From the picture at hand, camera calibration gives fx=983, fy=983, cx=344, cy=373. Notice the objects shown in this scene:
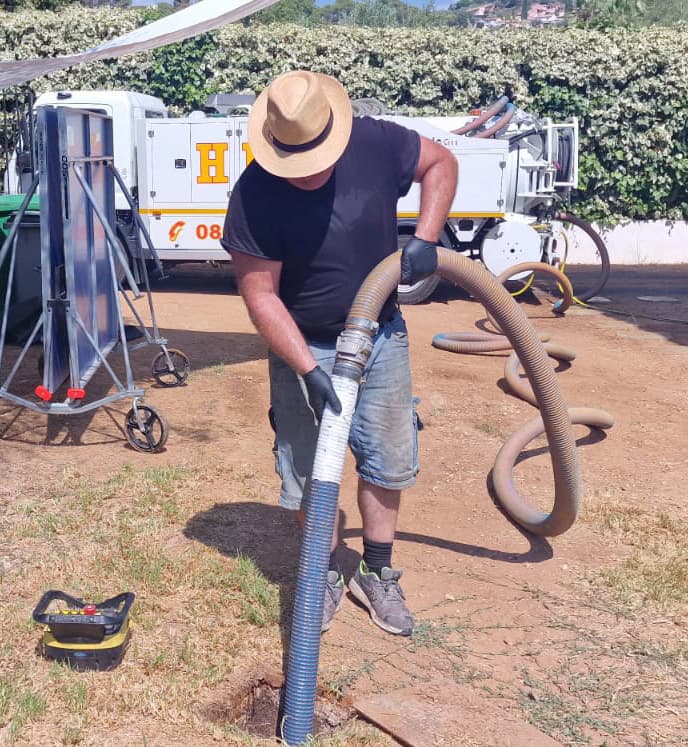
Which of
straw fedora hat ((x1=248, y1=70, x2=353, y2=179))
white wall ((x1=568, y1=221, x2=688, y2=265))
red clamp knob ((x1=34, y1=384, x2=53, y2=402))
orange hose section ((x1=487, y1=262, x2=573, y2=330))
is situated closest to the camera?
straw fedora hat ((x1=248, y1=70, x2=353, y2=179))

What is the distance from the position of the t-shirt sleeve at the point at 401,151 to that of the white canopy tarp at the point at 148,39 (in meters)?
3.49

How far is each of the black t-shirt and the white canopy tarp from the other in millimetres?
3485

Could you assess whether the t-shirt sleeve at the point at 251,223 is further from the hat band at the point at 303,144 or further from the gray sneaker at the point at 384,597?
the gray sneaker at the point at 384,597

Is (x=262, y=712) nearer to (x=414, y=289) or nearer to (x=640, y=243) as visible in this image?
(x=414, y=289)

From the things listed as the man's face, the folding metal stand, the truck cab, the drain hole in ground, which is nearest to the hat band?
the man's face

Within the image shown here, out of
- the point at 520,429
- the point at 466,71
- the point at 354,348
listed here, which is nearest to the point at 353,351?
the point at 354,348

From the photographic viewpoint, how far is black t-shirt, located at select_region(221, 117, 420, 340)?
3682 mm

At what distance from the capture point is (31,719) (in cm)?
341

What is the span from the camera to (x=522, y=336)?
4039mm

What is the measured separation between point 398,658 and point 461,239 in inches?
334

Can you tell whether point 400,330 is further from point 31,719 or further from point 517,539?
point 31,719

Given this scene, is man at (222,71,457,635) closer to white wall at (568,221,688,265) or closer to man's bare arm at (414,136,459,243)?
man's bare arm at (414,136,459,243)

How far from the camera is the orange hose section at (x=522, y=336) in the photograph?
3.64 m

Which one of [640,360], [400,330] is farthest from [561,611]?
[640,360]
